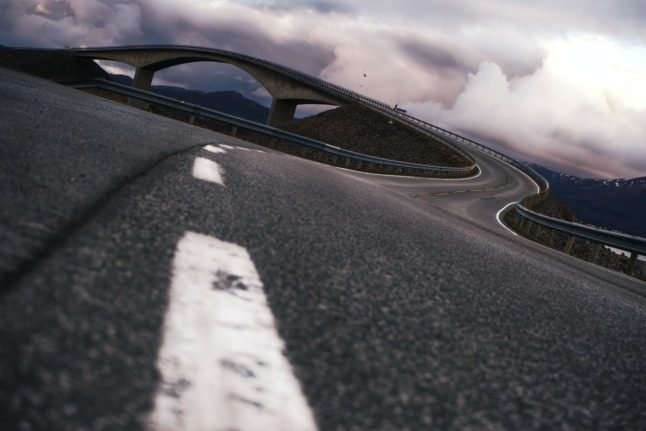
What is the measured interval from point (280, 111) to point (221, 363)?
6568cm

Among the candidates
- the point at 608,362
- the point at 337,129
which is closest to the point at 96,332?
the point at 608,362

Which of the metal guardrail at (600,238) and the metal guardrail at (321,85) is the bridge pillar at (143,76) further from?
the metal guardrail at (600,238)

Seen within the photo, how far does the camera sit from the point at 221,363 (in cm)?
121

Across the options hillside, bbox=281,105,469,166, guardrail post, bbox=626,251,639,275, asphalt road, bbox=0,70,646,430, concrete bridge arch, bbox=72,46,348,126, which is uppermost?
concrete bridge arch, bbox=72,46,348,126

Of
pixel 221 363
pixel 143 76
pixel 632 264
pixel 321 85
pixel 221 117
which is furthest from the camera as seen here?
pixel 143 76

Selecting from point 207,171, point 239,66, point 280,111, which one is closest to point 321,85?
point 280,111

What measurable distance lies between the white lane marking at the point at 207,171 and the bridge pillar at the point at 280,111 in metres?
59.0

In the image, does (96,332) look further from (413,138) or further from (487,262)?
(413,138)

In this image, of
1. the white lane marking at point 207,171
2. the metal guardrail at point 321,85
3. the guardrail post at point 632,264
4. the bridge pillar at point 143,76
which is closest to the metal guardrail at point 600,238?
the guardrail post at point 632,264

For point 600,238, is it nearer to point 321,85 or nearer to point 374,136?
point 374,136

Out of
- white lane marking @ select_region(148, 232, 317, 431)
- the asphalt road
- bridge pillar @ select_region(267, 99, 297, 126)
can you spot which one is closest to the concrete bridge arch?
bridge pillar @ select_region(267, 99, 297, 126)

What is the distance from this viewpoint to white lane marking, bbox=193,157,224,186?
404 centimetres

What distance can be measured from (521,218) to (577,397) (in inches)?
777

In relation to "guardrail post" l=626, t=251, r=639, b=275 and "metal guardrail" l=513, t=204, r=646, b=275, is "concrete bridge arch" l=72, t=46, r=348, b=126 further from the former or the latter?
→ "guardrail post" l=626, t=251, r=639, b=275
